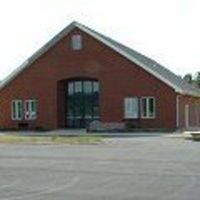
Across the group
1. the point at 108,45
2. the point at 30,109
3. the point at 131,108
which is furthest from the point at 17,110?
the point at 131,108

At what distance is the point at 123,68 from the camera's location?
54500 millimetres

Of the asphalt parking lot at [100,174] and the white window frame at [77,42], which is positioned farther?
the white window frame at [77,42]

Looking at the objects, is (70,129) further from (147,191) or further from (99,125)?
(147,191)

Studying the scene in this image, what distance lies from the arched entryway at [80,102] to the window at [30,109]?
2.25 meters

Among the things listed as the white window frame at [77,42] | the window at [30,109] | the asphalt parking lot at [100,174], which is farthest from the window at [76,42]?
the asphalt parking lot at [100,174]

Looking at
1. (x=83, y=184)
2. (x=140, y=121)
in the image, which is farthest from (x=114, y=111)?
(x=83, y=184)

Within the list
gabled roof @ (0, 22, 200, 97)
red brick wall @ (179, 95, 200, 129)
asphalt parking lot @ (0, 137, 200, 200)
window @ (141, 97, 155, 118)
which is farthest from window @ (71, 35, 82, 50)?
asphalt parking lot @ (0, 137, 200, 200)

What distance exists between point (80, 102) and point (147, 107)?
5867 mm

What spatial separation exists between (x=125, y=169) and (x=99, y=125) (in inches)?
1215

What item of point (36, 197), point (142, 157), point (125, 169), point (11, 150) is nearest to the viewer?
point (36, 197)

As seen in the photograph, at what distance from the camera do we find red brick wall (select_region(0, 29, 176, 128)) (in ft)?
175

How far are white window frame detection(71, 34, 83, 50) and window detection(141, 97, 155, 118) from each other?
589 cm

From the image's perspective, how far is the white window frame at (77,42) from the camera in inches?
2197

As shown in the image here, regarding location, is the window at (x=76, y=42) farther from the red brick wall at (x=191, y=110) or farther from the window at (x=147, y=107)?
the red brick wall at (x=191, y=110)
